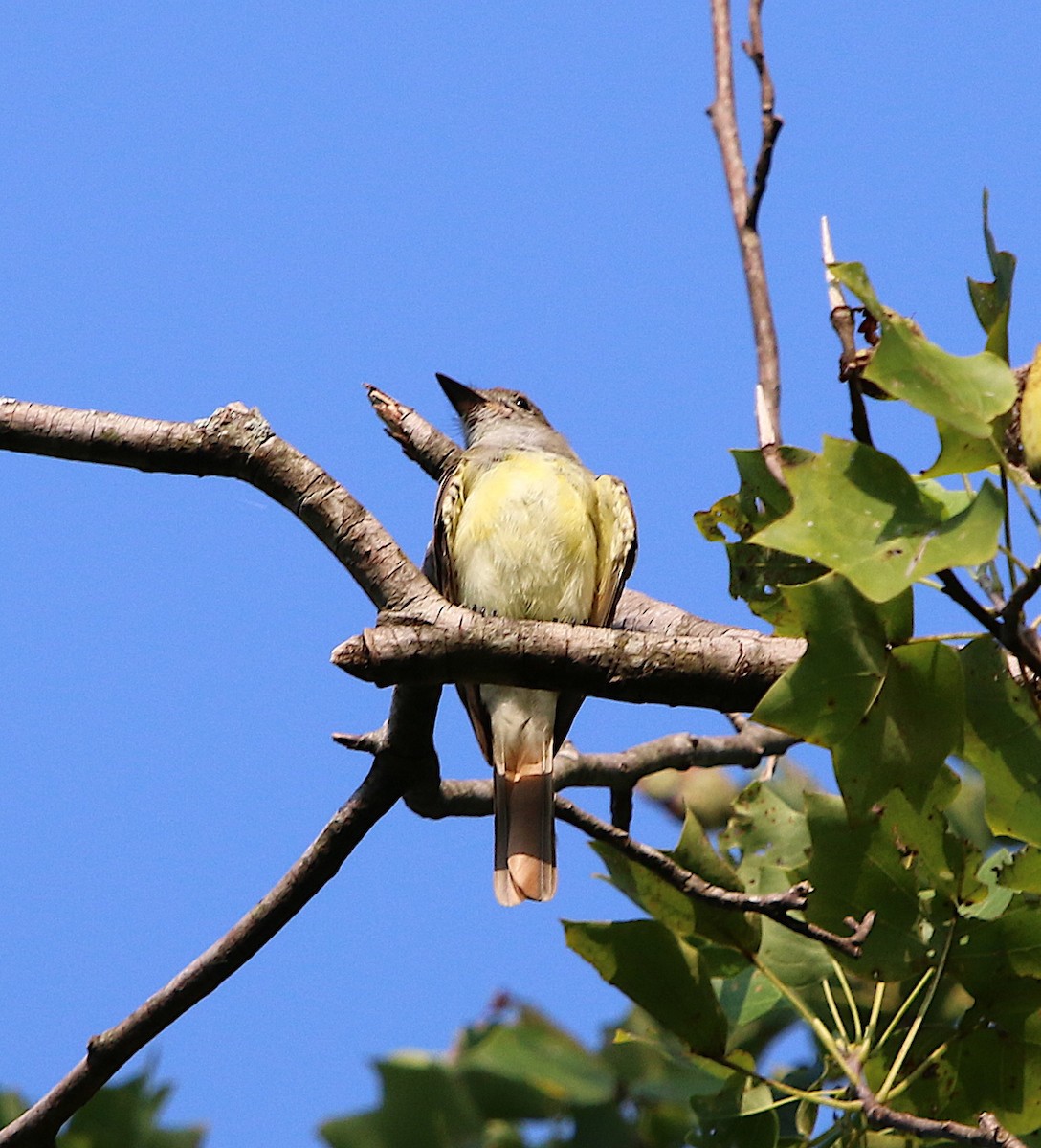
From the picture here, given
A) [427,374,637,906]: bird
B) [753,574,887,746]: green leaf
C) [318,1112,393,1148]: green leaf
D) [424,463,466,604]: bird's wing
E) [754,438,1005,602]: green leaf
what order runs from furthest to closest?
[424,463,466,604]: bird's wing, [427,374,637,906]: bird, [753,574,887,746]: green leaf, [754,438,1005,602]: green leaf, [318,1112,393,1148]: green leaf

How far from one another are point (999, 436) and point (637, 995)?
1428mm

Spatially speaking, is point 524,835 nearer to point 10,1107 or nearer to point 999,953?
point 10,1107

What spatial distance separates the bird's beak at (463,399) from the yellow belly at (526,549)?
1730mm

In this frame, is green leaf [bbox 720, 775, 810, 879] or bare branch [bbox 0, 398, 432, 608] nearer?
bare branch [bbox 0, 398, 432, 608]

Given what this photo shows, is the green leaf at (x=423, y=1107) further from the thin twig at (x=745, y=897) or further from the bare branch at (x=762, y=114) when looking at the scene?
the bare branch at (x=762, y=114)

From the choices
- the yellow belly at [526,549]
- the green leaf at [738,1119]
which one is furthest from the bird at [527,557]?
the green leaf at [738,1119]

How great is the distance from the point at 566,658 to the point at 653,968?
2.49 feet

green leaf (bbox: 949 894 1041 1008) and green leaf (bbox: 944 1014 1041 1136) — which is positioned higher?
green leaf (bbox: 949 894 1041 1008)

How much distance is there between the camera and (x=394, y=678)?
3.32m

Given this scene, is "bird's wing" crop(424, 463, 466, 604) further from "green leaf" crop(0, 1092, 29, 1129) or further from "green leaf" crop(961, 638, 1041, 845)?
"green leaf" crop(961, 638, 1041, 845)

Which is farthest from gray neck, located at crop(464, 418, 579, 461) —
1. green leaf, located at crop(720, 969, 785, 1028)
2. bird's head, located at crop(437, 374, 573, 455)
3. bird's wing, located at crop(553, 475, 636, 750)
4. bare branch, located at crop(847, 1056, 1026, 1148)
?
bare branch, located at crop(847, 1056, 1026, 1148)

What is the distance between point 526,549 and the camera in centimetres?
588

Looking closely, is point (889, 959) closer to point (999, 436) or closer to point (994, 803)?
point (994, 803)

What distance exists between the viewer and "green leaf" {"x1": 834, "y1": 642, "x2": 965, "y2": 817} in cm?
285
